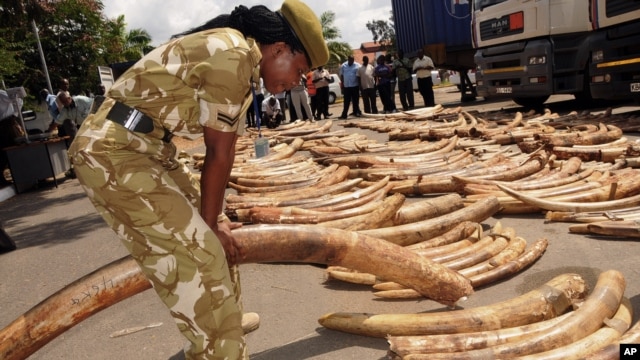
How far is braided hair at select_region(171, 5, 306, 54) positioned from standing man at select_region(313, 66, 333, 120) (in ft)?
50.9

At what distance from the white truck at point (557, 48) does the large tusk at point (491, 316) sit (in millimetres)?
7499

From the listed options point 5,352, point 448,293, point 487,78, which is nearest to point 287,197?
point 448,293

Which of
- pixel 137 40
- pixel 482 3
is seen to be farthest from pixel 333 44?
pixel 482 3

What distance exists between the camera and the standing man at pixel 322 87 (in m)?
17.7

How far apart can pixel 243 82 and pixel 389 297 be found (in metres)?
1.98

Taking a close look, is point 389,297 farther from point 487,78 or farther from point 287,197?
point 487,78

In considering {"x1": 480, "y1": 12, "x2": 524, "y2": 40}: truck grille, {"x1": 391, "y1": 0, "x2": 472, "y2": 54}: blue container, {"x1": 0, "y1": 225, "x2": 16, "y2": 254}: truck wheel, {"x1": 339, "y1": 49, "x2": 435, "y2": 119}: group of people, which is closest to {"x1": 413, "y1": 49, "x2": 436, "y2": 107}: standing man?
{"x1": 339, "y1": 49, "x2": 435, "y2": 119}: group of people

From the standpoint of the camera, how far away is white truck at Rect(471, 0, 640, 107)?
29.6 feet

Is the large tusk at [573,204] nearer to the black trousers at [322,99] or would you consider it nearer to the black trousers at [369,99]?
the black trousers at [369,99]

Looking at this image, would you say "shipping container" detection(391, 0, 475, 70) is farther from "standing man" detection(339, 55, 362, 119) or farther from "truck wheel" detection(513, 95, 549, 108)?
"truck wheel" detection(513, 95, 549, 108)

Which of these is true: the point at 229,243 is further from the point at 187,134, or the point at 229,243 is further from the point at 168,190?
the point at 187,134

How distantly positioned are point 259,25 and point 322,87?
16.1 meters

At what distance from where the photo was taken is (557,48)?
11.2 meters

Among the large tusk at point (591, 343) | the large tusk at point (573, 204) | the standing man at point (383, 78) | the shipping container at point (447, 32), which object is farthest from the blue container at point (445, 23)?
the large tusk at point (591, 343)
